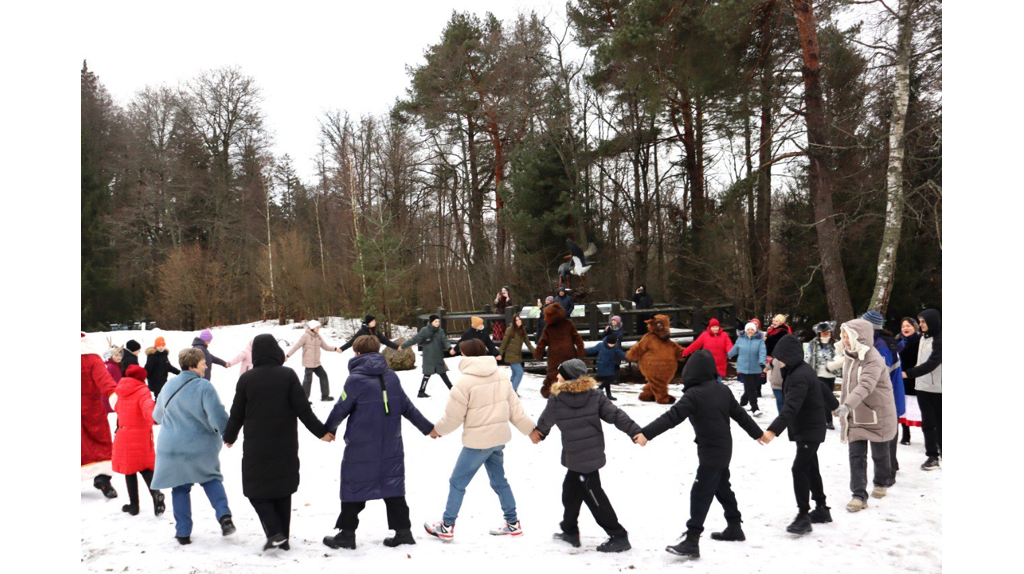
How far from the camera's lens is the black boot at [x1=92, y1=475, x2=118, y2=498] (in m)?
5.88

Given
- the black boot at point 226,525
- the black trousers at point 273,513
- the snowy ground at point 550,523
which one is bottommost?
the snowy ground at point 550,523

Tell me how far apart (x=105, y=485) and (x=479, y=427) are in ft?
12.0

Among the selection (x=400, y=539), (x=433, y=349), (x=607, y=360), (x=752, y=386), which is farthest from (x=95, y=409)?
(x=752, y=386)

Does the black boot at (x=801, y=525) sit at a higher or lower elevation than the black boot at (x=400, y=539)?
lower

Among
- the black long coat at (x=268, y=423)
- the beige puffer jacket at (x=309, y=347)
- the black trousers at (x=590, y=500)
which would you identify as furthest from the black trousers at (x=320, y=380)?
the black trousers at (x=590, y=500)

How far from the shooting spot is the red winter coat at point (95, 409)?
5762 mm

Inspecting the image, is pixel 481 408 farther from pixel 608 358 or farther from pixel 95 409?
pixel 608 358

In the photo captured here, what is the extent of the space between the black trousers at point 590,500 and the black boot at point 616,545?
0.09 ft

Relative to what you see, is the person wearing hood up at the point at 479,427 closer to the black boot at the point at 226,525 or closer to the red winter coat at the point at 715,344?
the black boot at the point at 226,525

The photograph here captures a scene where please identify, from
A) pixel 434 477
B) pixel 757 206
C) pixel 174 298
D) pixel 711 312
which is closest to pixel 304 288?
pixel 174 298

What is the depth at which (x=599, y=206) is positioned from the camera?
27406 mm

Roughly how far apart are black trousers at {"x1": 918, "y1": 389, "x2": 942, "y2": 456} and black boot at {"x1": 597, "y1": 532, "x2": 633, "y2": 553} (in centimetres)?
402

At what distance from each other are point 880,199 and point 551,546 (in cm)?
1541

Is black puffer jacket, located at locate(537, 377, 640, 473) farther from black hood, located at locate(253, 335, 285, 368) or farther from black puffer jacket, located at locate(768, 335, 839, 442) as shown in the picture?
black hood, located at locate(253, 335, 285, 368)
